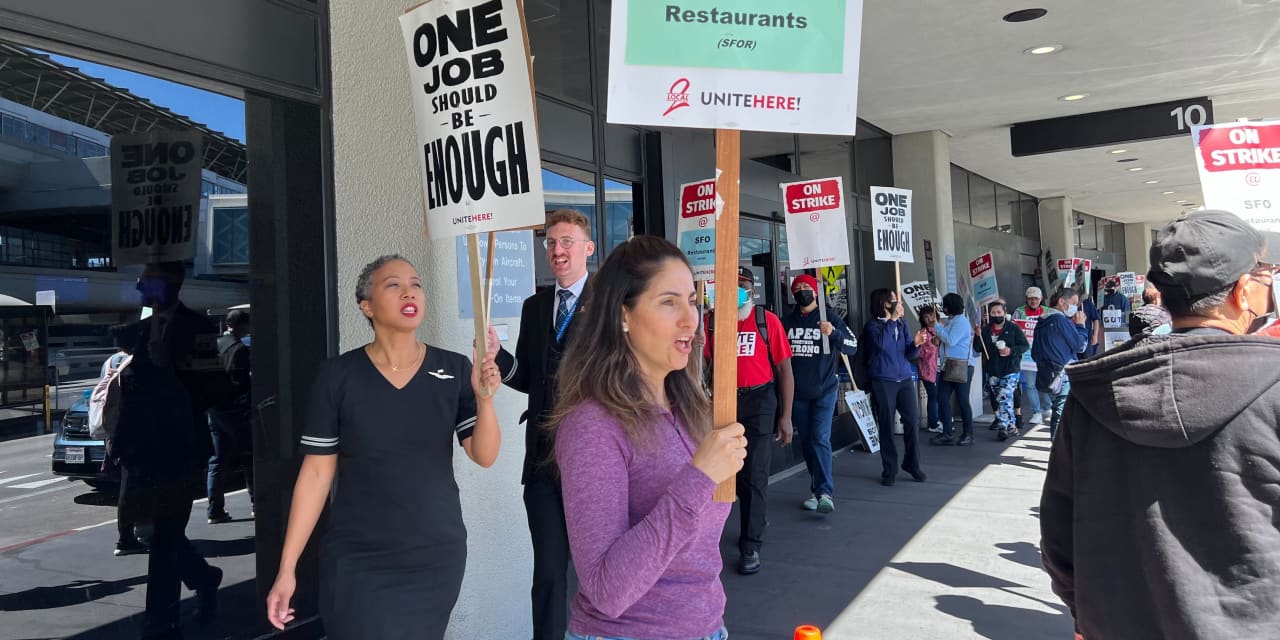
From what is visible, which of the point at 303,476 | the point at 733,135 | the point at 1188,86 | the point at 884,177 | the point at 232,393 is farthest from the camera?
the point at 884,177

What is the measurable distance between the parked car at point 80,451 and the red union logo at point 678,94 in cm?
258

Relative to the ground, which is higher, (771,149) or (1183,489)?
(771,149)

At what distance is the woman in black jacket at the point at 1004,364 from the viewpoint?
10633 millimetres

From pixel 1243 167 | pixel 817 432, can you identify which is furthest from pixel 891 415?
pixel 1243 167

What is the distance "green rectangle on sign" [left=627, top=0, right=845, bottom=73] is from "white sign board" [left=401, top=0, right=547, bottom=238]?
3.12ft

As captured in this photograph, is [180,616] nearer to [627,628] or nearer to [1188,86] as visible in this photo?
[627,628]

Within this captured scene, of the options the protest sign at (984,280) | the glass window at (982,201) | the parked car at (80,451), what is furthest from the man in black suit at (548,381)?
the glass window at (982,201)

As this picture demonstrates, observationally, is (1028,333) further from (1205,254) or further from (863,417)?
(1205,254)

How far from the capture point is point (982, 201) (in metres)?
16.6

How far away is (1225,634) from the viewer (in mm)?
1766

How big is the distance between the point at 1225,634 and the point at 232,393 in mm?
3607

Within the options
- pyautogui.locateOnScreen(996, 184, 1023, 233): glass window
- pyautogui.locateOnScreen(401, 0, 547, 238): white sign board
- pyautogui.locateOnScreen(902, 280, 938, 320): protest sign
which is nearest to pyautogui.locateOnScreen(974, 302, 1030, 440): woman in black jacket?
pyautogui.locateOnScreen(902, 280, 938, 320): protest sign

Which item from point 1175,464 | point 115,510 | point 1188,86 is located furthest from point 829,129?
point 1188,86

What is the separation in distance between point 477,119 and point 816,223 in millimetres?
4881
